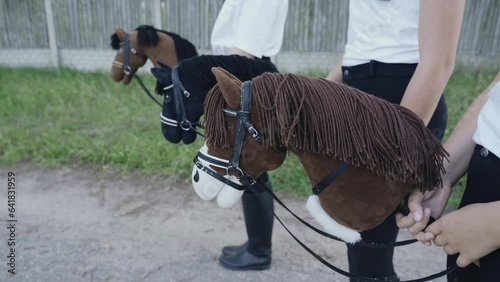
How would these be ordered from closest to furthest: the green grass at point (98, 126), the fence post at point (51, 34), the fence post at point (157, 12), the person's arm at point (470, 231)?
the person's arm at point (470, 231) → the green grass at point (98, 126) → the fence post at point (157, 12) → the fence post at point (51, 34)

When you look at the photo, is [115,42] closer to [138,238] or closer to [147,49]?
[147,49]

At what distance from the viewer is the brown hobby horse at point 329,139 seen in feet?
3.22

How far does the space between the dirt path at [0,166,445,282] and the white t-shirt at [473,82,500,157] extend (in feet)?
5.99

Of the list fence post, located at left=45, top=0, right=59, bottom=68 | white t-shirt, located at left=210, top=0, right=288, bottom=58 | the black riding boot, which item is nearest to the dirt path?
the black riding boot

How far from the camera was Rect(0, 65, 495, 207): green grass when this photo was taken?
4.00m

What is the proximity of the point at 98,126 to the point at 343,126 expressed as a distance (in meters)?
4.45

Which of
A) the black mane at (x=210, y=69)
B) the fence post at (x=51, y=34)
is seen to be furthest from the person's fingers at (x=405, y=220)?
the fence post at (x=51, y=34)

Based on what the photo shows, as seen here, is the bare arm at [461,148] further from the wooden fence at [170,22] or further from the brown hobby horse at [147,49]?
the wooden fence at [170,22]

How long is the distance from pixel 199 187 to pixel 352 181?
0.44 meters

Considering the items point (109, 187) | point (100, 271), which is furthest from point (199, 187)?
point (109, 187)

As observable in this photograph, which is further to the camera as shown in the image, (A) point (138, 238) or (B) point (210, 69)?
(A) point (138, 238)

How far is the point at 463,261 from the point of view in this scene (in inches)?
38.3

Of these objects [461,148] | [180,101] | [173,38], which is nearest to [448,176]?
[461,148]

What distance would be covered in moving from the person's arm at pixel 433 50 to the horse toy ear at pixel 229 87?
1.57ft
